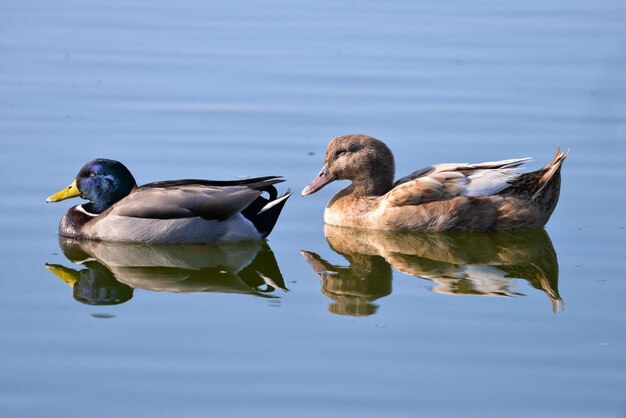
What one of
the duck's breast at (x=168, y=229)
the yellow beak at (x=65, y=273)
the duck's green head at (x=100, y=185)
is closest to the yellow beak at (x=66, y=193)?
the duck's green head at (x=100, y=185)

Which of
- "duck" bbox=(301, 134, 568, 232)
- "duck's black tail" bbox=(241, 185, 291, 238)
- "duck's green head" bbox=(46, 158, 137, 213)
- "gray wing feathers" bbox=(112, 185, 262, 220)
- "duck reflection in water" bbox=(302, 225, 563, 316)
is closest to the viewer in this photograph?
"duck reflection in water" bbox=(302, 225, 563, 316)

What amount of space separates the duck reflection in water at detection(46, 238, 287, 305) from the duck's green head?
18.7 inches

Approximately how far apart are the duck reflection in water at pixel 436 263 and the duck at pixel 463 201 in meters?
0.09

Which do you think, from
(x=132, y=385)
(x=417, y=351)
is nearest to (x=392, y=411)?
(x=417, y=351)

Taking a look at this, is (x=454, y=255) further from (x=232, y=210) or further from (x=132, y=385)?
(x=132, y=385)

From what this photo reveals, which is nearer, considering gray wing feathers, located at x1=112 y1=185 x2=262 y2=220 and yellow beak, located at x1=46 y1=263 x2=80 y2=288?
yellow beak, located at x1=46 y1=263 x2=80 y2=288

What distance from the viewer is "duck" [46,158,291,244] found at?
10539mm

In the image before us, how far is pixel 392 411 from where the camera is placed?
694cm

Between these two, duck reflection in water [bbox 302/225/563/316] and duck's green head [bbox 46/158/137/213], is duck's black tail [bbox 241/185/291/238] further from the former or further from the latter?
duck's green head [bbox 46/158/137/213]

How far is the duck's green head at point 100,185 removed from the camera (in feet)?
35.6

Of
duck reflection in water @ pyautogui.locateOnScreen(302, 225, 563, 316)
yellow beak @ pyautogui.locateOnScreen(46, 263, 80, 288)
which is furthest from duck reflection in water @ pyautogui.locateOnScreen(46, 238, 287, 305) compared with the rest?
duck reflection in water @ pyautogui.locateOnScreen(302, 225, 563, 316)

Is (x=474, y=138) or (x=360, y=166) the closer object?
(x=360, y=166)

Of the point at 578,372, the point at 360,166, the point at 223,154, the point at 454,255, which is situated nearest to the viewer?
the point at 578,372

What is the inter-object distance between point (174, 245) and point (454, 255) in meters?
2.28
